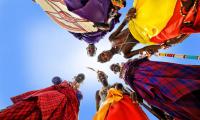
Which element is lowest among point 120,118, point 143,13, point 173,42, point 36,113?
point 120,118

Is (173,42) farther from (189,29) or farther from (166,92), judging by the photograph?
(166,92)

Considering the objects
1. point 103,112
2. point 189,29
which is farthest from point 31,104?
point 189,29

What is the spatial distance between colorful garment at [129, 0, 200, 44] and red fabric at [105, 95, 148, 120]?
1.06 metres

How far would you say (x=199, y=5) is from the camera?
4508 millimetres

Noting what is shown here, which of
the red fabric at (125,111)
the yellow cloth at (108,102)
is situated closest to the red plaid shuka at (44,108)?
the yellow cloth at (108,102)

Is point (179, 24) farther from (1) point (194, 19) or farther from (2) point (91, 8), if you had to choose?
(2) point (91, 8)

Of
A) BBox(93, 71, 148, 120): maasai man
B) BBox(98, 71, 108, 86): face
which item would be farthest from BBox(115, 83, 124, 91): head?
BBox(98, 71, 108, 86): face

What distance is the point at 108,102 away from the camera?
498 cm

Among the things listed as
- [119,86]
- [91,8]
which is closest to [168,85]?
[119,86]

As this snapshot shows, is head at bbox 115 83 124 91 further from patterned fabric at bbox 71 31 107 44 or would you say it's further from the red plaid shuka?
patterned fabric at bbox 71 31 107 44

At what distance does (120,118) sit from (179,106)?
756 mm

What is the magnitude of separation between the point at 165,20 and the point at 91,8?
102 cm

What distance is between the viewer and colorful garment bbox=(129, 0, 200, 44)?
4672mm

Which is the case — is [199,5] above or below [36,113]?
above
